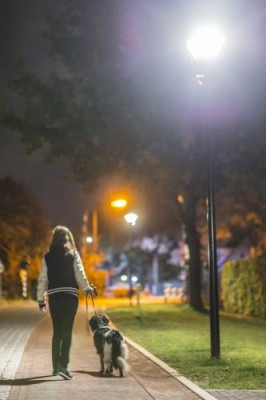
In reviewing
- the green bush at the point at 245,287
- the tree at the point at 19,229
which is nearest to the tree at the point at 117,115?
the green bush at the point at 245,287

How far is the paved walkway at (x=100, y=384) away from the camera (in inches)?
300

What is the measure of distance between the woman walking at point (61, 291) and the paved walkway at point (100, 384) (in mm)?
352

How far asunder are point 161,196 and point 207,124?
19.4 metres

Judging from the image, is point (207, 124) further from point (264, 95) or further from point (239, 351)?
point (264, 95)

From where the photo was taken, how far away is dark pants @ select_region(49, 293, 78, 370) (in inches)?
342

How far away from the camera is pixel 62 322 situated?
869 cm

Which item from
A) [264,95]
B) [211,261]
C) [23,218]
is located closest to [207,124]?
[211,261]

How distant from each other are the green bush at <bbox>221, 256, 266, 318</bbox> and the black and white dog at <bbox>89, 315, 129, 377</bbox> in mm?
13452

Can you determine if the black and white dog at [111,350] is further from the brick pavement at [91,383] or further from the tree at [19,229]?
the tree at [19,229]

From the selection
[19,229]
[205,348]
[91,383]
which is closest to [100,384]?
[91,383]

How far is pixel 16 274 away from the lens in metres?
43.9

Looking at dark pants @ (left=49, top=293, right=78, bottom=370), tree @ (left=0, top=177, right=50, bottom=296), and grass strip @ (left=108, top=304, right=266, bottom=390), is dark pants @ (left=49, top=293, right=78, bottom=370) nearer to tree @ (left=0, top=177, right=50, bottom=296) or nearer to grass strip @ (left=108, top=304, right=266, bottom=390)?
grass strip @ (left=108, top=304, right=266, bottom=390)

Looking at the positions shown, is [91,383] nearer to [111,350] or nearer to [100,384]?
[100,384]

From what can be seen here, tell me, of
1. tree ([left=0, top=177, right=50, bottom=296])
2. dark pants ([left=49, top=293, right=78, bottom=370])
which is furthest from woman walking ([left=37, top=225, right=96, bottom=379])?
tree ([left=0, top=177, right=50, bottom=296])
